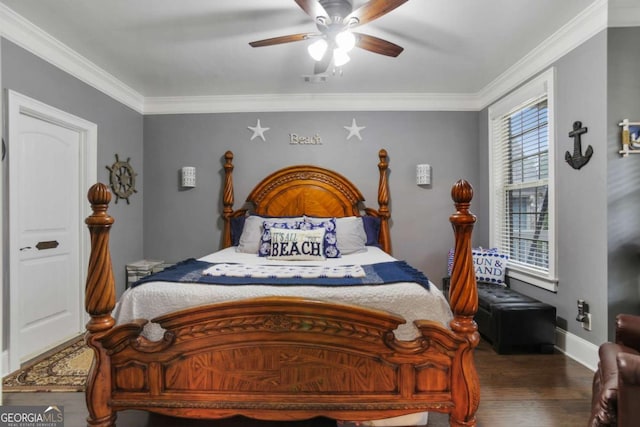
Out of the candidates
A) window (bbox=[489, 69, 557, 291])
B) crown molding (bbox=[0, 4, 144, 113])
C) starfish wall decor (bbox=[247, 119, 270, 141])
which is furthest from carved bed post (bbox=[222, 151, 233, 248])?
window (bbox=[489, 69, 557, 291])

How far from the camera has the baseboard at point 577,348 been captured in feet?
7.87

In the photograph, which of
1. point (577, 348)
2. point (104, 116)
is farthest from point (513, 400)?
point (104, 116)

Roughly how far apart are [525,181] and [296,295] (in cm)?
276

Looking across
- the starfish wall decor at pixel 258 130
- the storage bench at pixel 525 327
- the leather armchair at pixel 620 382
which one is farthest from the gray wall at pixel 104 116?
the storage bench at pixel 525 327

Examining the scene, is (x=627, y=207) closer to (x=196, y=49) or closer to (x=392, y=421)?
(x=392, y=421)

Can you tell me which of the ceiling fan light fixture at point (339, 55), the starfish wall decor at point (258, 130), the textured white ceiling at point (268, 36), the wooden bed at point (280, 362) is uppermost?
the textured white ceiling at point (268, 36)

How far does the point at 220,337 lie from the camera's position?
5.30 feet

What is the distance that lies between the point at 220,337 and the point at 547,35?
3.22 m

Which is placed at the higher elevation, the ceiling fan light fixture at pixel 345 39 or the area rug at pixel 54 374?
the ceiling fan light fixture at pixel 345 39

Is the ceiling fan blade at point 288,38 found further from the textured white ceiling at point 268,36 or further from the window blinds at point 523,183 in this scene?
the window blinds at point 523,183

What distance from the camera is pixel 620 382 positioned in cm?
122

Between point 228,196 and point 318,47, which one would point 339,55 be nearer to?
point 318,47

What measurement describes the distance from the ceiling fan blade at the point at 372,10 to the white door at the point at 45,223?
2.48 metres

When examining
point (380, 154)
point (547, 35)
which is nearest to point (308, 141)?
point (380, 154)
